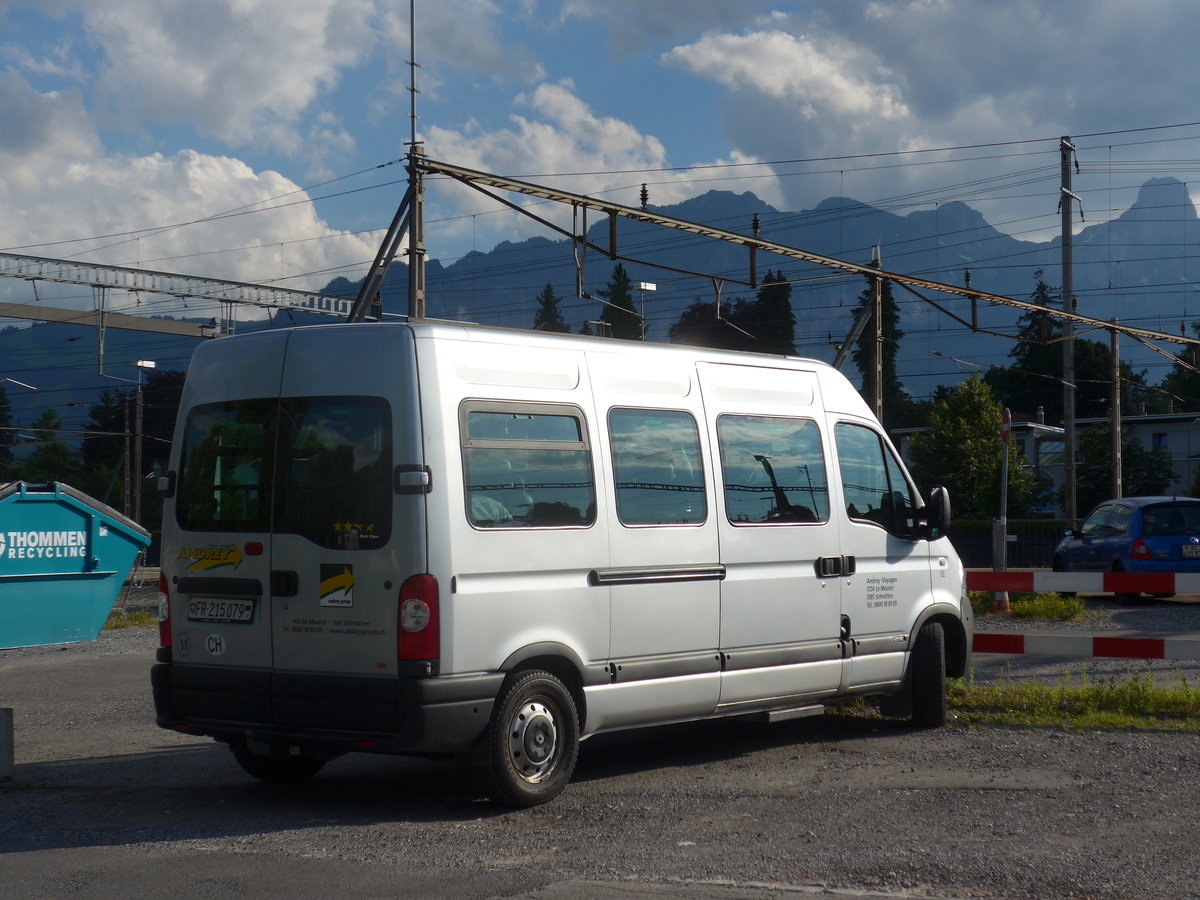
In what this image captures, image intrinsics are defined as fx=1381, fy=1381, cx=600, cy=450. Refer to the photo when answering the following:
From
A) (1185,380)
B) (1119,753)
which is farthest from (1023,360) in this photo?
(1119,753)

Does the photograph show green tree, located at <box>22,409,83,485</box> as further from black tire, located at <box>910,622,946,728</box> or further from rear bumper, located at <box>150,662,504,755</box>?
rear bumper, located at <box>150,662,504,755</box>

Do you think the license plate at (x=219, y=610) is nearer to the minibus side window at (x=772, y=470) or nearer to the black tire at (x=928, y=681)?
the minibus side window at (x=772, y=470)

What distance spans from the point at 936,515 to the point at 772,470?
1.62 meters

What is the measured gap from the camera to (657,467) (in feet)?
26.5

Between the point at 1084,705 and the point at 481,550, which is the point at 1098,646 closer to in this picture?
the point at 1084,705

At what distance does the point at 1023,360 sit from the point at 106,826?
296 ft

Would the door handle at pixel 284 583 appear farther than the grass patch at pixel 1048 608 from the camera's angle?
No

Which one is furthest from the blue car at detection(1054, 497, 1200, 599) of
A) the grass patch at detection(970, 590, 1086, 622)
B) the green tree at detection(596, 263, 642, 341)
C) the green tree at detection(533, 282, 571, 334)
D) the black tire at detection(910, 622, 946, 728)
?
the green tree at detection(533, 282, 571, 334)

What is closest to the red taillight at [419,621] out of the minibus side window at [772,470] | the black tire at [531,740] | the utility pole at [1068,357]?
the black tire at [531,740]

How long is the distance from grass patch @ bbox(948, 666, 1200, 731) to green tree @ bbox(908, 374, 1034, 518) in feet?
193

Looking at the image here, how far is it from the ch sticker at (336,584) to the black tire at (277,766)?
145 centimetres

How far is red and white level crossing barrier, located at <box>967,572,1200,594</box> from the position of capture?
10586 mm

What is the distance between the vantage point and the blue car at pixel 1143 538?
21.1 metres

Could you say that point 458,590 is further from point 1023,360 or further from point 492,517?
point 1023,360
